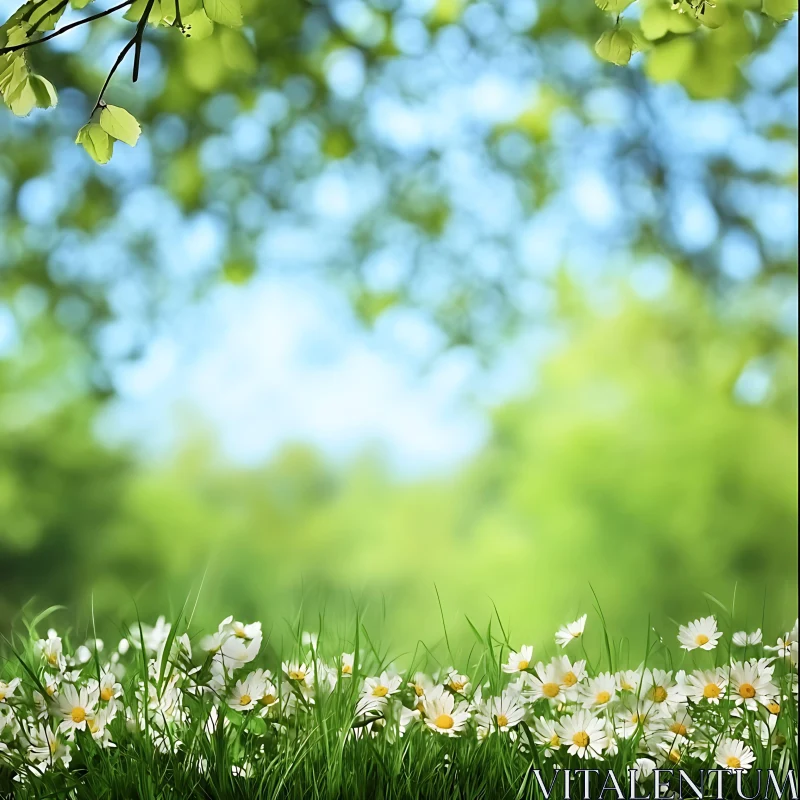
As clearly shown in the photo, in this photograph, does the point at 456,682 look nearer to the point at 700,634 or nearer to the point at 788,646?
the point at 700,634

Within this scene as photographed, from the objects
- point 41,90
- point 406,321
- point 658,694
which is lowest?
point 658,694

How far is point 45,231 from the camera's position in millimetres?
3195

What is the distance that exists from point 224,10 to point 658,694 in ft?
3.43

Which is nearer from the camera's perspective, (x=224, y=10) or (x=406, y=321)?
(x=224, y=10)

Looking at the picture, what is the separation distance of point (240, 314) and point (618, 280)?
194cm

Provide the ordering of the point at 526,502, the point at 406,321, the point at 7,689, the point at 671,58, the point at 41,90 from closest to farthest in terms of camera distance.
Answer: the point at 41,90, the point at 7,689, the point at 671,58, the point at 406,321, the point at 526,502

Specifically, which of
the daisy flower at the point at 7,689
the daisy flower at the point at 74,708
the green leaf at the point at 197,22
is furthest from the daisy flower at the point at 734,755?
the green leaf at the point at 197,22

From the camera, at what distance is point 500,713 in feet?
3.63

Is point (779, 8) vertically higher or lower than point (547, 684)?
higher

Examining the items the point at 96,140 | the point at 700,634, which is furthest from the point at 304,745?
the point at 96,140

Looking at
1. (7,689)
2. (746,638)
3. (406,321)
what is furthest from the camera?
(406,321)

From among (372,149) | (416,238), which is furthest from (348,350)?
(372,149)

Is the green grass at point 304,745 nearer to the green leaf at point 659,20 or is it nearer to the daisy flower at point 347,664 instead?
the daisy flower at point 347,664

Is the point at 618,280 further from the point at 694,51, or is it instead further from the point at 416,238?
the point at 694,51
